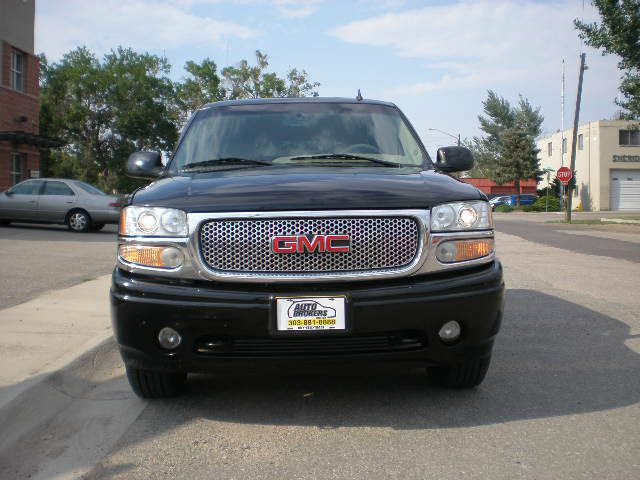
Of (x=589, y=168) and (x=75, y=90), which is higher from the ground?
(x=75, y=90)

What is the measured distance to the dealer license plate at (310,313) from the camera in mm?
3500

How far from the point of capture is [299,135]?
5.16m

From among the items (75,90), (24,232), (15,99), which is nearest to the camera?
(24,232)

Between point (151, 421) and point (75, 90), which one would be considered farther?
point (75, 90)

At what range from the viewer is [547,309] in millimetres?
7551

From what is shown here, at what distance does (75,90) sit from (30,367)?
45029 millimetres

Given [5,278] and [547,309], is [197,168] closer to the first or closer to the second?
[547,309]

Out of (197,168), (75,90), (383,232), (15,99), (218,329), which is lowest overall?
(218,329)

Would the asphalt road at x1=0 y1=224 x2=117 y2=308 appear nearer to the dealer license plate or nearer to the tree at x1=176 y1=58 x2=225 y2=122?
the dealer license plate

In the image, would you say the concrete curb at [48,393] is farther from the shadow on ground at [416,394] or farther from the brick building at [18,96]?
the brick building at [18,96]

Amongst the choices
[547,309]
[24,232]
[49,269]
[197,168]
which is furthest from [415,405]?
[24,232]

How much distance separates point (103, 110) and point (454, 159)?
150ft

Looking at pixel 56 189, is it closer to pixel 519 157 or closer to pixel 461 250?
pixel 461 250

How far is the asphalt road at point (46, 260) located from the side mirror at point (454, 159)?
4693mm
